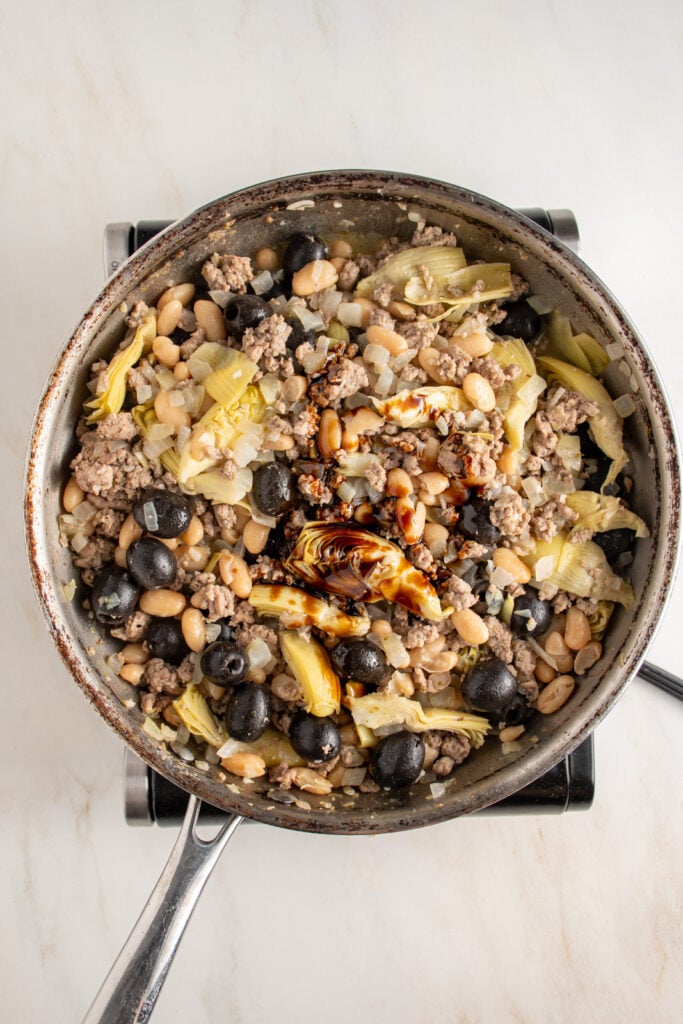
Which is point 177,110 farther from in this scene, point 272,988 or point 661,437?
point 272,988

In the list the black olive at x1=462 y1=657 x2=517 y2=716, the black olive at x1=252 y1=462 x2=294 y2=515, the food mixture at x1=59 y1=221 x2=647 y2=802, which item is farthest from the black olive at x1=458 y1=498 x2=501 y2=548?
the black olive at x1=252 y1=462 x2=294 y2=515

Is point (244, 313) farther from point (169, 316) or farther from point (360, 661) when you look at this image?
point (360, 661)

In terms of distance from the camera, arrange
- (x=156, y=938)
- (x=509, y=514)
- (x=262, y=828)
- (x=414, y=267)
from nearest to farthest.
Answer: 1. (x=156, y=938)
2. (x=509, y=514)
3. (x=414, y=267)
4. (x=262, y=828)

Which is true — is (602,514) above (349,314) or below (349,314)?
below

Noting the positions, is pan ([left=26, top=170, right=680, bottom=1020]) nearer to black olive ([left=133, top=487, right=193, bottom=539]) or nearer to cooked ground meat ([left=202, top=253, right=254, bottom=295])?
cooked ground meat ([left=202, top=253, right=254, bottom=295])

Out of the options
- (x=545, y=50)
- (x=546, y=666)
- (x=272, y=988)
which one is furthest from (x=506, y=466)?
(x=272, y=988)

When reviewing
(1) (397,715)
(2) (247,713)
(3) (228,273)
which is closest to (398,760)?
(1) (397,715)
